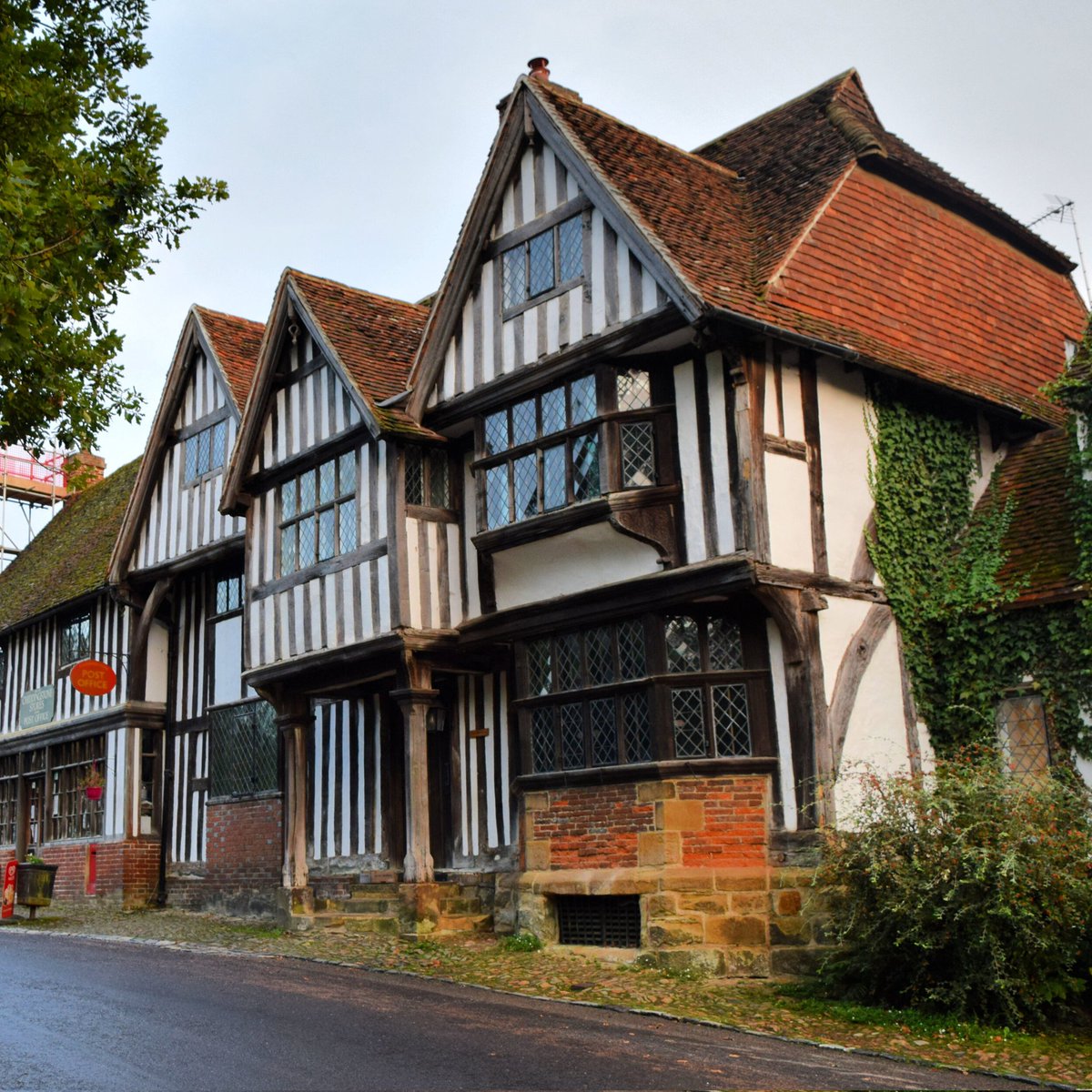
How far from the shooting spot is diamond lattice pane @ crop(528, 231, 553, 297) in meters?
→ 14.6

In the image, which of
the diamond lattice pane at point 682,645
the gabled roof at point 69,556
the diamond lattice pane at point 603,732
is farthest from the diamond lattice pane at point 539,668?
the gabled roof at point 69,556

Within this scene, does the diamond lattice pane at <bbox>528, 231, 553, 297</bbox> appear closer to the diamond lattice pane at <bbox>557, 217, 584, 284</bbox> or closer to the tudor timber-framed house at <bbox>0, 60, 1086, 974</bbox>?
the tudor timber-framed house at <bbox>0, 60, 1086, 974</bbox>

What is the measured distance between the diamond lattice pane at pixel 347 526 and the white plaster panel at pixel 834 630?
6.06 m

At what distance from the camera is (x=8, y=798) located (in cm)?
2617

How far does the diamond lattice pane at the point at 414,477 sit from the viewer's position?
52.0 feet

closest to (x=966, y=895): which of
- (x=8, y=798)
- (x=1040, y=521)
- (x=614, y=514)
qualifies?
(x=614, y=514)

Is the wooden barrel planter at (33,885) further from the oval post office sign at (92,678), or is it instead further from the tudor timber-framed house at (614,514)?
the oval post office sign at (92,678)

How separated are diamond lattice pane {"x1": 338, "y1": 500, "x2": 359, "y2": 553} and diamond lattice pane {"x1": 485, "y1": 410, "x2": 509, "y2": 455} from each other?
2221 millimetres

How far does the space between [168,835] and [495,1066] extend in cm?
1517

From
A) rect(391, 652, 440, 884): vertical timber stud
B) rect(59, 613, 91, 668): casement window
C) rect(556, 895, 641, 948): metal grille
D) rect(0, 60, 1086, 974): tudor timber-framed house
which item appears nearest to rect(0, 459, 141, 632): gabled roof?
rect(59, 613, 91, 668): casement window

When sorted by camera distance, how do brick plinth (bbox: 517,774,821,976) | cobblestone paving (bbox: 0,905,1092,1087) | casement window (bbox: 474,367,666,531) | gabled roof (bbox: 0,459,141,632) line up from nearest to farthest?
cobblestone paving (bbox: 0,905,1092,1087), brick plinth (bbox: 517,774,821,976), casement window (bbox: 474,367,666,531), gabled roof (bbox: 0,459,141,632)

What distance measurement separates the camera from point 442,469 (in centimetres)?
1622

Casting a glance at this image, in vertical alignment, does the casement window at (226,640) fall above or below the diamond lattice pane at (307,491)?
below

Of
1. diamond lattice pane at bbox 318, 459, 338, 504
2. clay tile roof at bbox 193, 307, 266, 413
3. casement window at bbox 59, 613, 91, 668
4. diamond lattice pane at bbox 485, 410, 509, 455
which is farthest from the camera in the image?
casement window at bbox 59, 613, 91, 668
